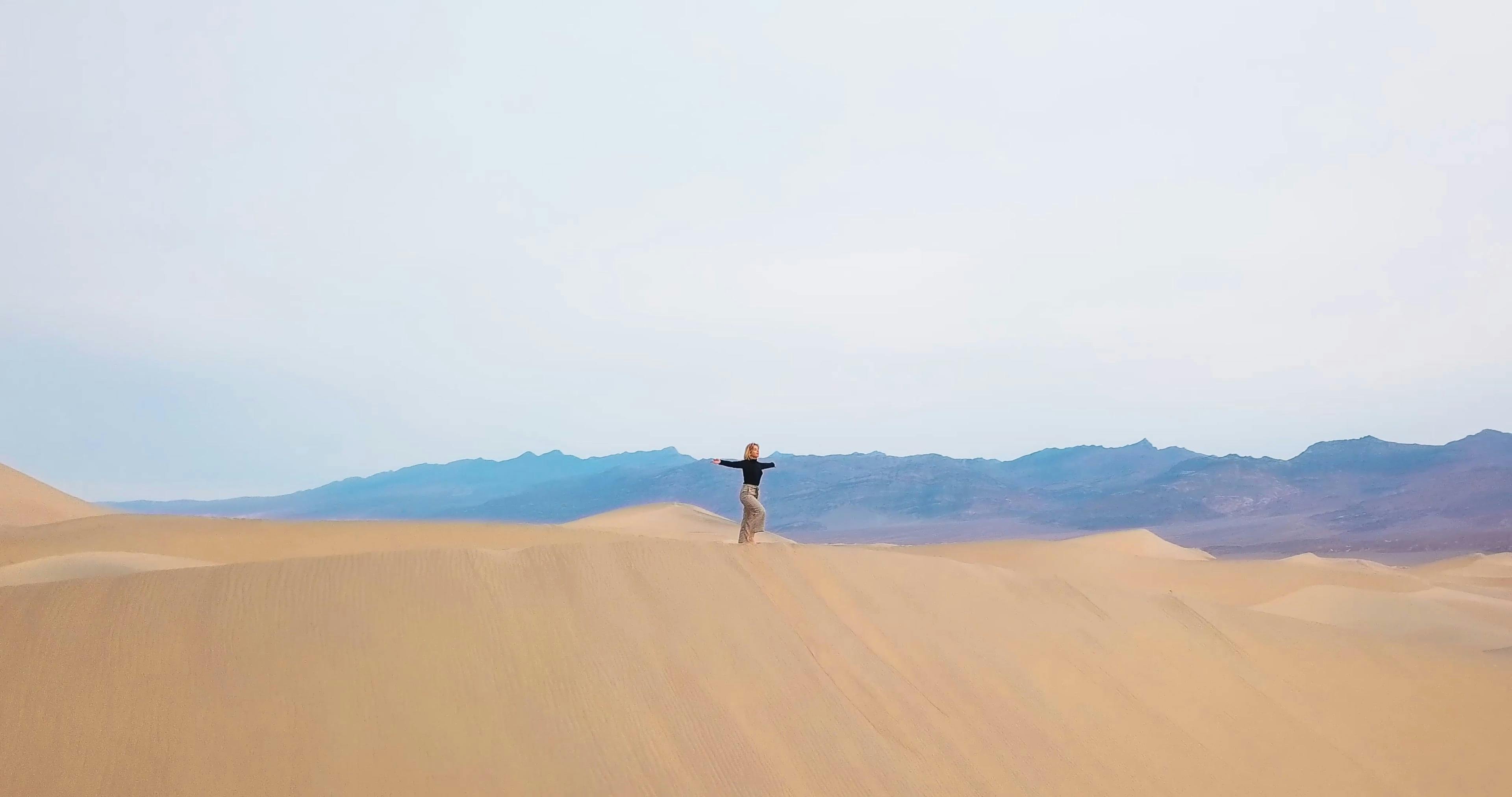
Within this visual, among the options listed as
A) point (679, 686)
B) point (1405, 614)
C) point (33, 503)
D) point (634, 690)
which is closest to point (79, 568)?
point (634, 690)

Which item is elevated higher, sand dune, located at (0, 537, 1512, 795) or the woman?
the woman

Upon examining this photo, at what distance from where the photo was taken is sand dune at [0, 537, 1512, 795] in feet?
19.0

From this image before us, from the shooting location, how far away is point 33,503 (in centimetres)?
3023

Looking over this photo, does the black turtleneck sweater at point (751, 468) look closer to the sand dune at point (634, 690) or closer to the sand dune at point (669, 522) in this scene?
the sand dune at point (634, 690)

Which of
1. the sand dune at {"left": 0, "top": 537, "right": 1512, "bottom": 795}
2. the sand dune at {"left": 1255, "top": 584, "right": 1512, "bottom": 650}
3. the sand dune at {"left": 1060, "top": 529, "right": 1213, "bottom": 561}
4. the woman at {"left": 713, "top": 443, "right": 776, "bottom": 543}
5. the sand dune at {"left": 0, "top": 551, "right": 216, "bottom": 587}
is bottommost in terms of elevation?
the sand dune at {"left": 1255, "top": 584, "right": 1512, "bottom": 650}

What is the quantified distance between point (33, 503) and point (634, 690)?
32.4m

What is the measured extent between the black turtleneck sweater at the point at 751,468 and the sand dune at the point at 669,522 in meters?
21.1

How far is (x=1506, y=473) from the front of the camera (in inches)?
3600

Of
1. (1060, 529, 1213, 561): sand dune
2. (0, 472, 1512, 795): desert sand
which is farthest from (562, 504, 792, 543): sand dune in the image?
(0, 472, 1512, 795): desert sand

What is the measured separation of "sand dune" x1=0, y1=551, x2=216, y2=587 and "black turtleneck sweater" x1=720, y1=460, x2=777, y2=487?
484cm

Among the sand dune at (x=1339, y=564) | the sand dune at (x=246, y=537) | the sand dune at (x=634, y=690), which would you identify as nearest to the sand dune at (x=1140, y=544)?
the sand dune at (x=1339, y=564)

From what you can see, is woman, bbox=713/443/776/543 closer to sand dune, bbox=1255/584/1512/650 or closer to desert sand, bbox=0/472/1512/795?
desert sand, bbox=0/472/1512/795

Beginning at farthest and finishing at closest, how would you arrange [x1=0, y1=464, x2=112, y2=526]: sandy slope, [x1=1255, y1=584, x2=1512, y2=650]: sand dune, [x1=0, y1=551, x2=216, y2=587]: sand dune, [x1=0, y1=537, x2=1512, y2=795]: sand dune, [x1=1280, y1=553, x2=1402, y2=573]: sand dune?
[x1=1280, y1=553, x2=1402, y2=573]: sand dune < [x1=0, y1=464, x2=112, y2=526]: sandy slope < [x1=1255, y1=584, x2=1512, y2=650]: sand dune < [x1=0, y1=551, x2=216, y2=587]: sand dune < [x1=0, y1=537, x2=1512, y2=795]: sand dune

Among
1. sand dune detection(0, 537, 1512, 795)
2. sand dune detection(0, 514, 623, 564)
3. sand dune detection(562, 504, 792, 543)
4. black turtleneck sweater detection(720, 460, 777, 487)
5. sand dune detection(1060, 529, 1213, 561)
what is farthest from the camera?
sand dune detection(1060, 529, 1213, 561)
